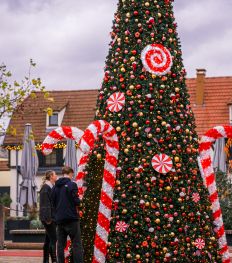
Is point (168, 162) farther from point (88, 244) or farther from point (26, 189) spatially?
point (26, 189)

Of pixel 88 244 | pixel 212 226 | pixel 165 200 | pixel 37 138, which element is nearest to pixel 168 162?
pixel 165 200

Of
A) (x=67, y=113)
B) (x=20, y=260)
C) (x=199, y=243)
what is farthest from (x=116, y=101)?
(x=67, y=113)

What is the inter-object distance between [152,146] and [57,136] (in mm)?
1729

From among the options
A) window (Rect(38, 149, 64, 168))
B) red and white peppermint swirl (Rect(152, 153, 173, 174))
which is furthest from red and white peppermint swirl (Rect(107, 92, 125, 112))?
window (Rect(38, 149, 64, 168))

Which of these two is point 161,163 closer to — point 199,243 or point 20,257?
point 199,243

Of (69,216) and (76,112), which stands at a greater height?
(76,112)

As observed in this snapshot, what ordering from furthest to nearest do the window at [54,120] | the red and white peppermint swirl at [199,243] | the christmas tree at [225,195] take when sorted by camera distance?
1. the window at [54,120]
2. the christmas tree at [225,195]
3. the red and white peppermint swirl at [199,243]

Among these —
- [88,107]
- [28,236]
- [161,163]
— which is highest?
[88,107]

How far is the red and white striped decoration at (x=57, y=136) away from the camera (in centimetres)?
1283

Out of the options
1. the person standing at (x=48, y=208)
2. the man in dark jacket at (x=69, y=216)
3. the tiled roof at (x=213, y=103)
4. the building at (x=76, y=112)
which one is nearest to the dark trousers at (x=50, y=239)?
the person standing at (x=48, y=208)

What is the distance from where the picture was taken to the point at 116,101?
40.5 feet

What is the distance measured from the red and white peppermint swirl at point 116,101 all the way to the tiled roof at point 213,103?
34366 millimetres

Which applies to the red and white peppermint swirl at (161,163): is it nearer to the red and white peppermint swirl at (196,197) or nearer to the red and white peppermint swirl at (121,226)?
the red and white peppermint swirl at (196,197)

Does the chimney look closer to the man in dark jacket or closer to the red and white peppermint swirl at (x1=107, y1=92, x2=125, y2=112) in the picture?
the man in dark jacket
